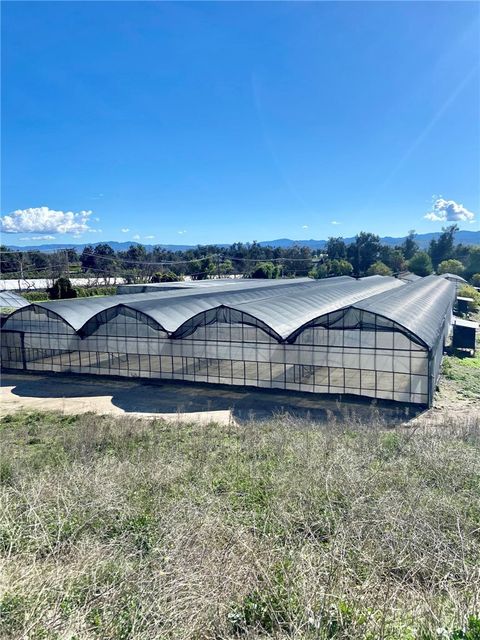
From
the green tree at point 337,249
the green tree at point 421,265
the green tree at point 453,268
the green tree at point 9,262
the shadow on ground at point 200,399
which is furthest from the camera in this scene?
the green tree at point 337,249

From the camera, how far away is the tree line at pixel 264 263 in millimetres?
92875

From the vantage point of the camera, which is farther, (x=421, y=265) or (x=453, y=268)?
(x=421, y=265)

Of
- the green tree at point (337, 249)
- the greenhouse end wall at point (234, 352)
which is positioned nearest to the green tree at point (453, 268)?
the green tree at point (337, 249)

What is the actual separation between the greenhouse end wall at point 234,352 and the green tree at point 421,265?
3247 inches

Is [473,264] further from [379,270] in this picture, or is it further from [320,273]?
[320,273]

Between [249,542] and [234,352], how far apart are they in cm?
1665

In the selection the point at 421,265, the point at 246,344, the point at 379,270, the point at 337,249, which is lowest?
the point at 246,344

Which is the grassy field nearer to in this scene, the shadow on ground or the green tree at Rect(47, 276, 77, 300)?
the shadow on ground

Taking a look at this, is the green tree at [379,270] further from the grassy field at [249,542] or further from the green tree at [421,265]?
the grassy field at [249,542]

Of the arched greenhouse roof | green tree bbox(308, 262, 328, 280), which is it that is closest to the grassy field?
the arched greenhouse roof

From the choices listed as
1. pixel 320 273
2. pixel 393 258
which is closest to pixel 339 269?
pixel 320 273

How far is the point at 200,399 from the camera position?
23359 millimetres

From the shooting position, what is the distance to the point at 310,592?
6434mm

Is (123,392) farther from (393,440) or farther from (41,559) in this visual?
(41,559)
